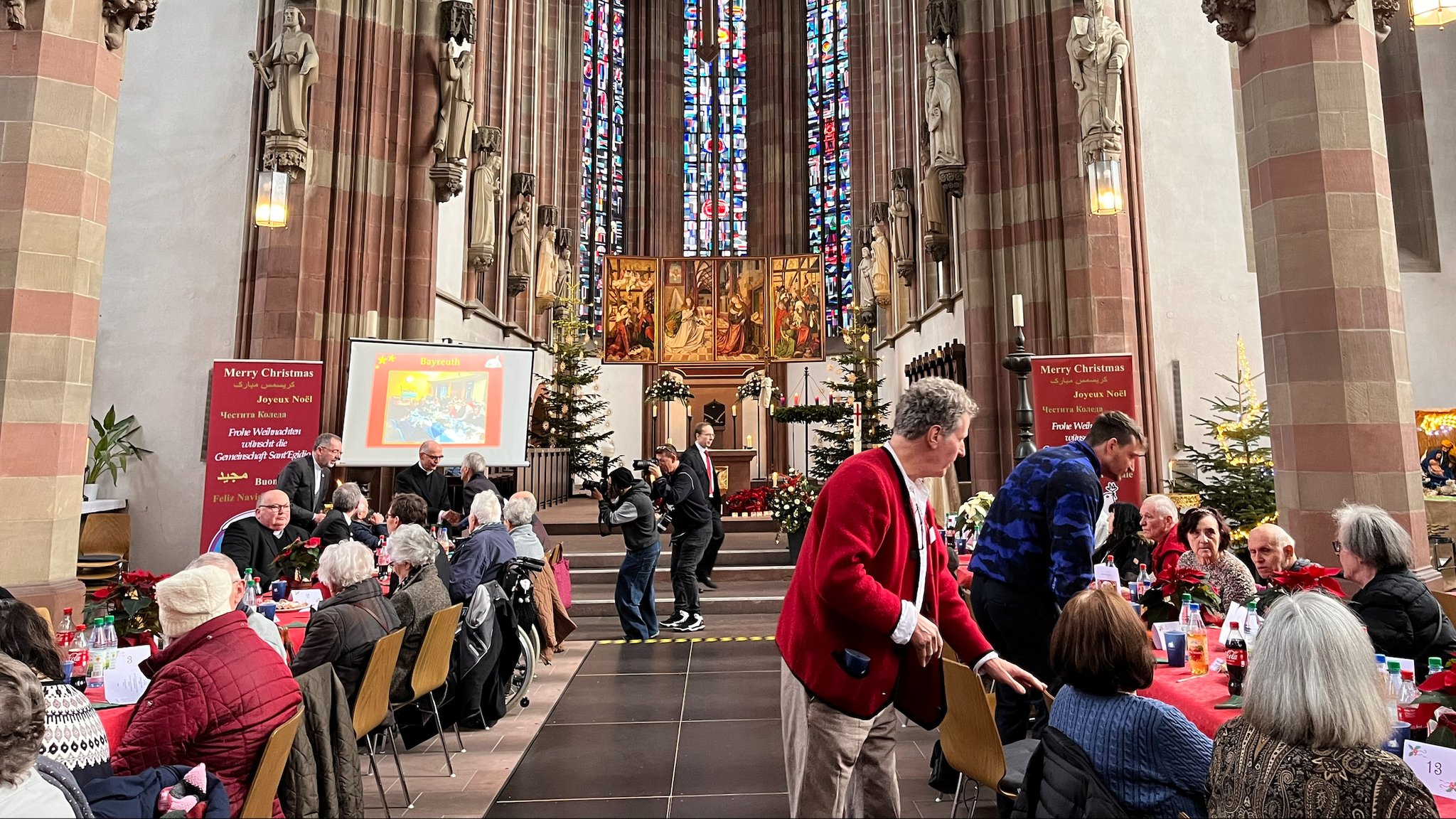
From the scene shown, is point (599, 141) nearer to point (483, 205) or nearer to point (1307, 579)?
point (483, 205)

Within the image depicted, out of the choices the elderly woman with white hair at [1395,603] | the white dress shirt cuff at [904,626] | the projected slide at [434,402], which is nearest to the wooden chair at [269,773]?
the white dress shirt cuff at [904,626]

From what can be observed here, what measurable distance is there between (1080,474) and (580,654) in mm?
5082

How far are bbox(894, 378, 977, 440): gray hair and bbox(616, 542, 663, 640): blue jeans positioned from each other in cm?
509

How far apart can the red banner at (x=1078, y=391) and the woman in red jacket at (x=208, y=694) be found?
23.7 feet

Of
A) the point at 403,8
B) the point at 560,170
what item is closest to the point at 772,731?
the point at 403,8

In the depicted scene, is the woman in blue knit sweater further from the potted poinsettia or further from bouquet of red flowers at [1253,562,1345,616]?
the potted poinsettia

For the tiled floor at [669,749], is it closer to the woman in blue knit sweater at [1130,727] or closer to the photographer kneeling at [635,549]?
the photographer kneeling at [635,549]

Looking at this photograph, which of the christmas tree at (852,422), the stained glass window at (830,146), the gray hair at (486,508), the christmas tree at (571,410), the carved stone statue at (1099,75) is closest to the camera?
the gray hair at (486,508)

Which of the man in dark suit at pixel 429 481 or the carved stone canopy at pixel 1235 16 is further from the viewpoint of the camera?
the man in dark suit at pixel 429 481

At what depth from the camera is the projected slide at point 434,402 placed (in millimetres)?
9078

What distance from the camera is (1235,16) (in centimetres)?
517

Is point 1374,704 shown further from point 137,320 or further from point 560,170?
point 560,170

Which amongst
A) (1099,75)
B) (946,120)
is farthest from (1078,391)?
(946,120)

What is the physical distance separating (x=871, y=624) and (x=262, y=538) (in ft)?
15.1
